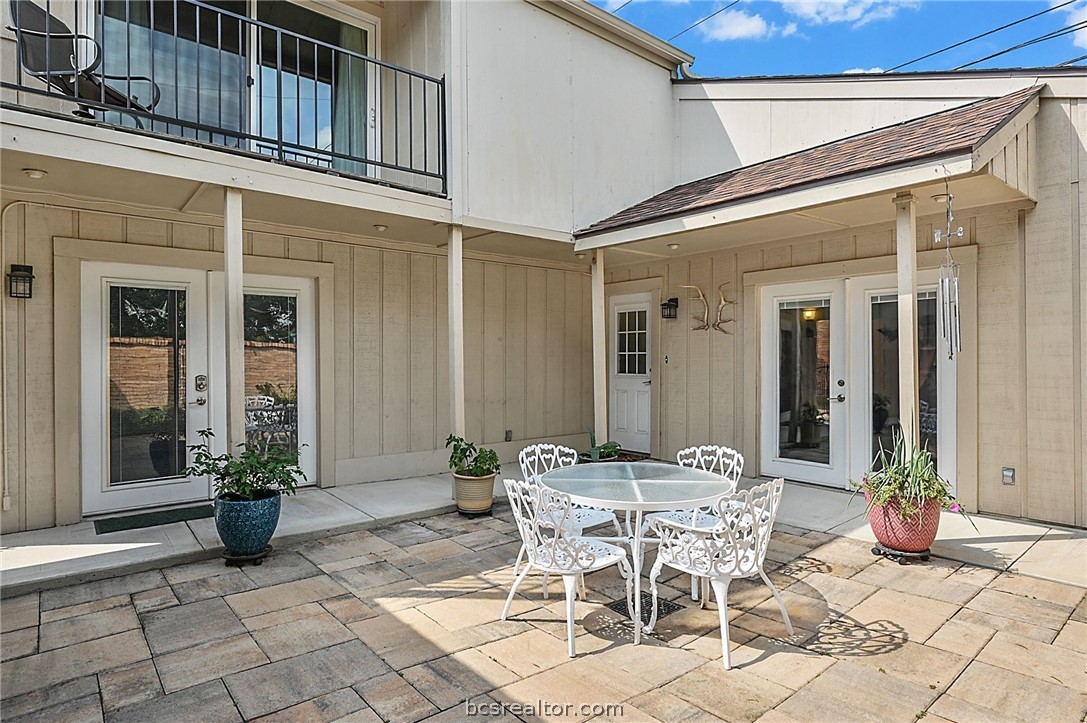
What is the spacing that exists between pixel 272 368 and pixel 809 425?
5.12 meters

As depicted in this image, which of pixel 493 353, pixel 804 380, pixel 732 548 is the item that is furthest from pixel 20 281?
pixel 804 380

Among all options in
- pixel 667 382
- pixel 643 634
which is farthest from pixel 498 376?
pixel 643 634

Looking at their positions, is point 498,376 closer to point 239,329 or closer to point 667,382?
point 667,382

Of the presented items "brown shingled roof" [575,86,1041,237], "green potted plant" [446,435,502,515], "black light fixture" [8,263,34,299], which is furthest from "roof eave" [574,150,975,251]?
"black light fixture" [8,263,34,299]

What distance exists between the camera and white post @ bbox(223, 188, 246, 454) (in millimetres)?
4094

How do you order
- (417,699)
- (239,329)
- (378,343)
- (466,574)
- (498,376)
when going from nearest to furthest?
(417,699)
(466,574)
(239,329)
(378,343)
(498,376)

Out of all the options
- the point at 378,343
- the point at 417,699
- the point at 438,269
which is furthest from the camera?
the point at 438,269

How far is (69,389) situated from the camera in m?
4.46

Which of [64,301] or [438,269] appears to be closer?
[64,301]

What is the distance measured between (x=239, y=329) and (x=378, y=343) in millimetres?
1936

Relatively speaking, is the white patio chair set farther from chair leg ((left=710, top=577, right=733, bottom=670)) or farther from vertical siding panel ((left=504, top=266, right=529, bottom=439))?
vertical siding panel ((left=504, top=266, right=529, bottom=439))

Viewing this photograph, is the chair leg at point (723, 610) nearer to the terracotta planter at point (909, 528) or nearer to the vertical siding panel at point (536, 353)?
the terracotta planter at point (909, 528)

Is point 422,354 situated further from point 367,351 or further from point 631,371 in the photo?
point 631,371

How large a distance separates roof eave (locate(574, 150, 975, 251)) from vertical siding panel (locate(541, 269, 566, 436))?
163cm
